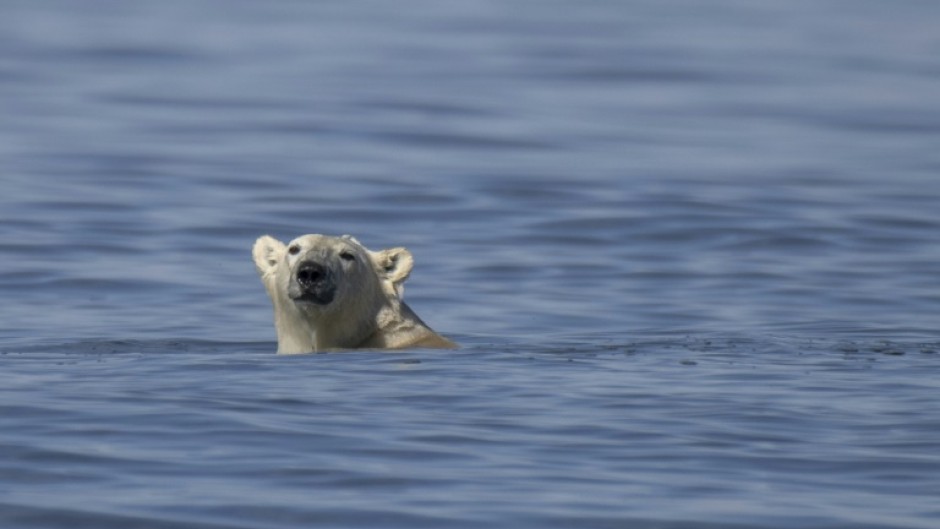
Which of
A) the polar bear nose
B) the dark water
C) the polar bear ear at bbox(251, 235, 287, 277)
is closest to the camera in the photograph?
the dark water

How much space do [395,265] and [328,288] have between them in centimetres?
91

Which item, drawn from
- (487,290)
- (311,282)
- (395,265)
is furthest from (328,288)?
(487,290)

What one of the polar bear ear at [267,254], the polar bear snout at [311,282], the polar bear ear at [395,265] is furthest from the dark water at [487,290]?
the polar bear ear at [395,265]

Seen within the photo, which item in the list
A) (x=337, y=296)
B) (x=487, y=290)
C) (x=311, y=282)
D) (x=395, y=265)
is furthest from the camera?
(x=487, y=290)

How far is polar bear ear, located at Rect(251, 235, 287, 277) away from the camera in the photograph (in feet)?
47.2

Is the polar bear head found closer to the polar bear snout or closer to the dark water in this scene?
the polar bear snout

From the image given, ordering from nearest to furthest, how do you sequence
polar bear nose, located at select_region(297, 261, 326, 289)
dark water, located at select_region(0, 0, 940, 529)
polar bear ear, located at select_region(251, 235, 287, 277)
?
dark water, located at select_region(0, 0, 940, 529) < polar bear nose, located at select_region(297, 261, 326, 289) < polar bear ear, located at select_region(251, 235, 287, 277)

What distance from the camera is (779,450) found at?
10484 millimetres

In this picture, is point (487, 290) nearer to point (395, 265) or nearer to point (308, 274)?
point (395, 265)

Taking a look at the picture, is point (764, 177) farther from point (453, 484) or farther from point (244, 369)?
point (453, 484)

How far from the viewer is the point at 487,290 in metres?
18.2

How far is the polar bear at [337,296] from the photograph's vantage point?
13742 mm

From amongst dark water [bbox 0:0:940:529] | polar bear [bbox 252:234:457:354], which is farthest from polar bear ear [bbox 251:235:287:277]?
dark water [bbox 0:0:940:529]

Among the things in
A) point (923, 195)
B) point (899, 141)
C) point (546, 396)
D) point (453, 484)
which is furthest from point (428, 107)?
point (453, 484)
